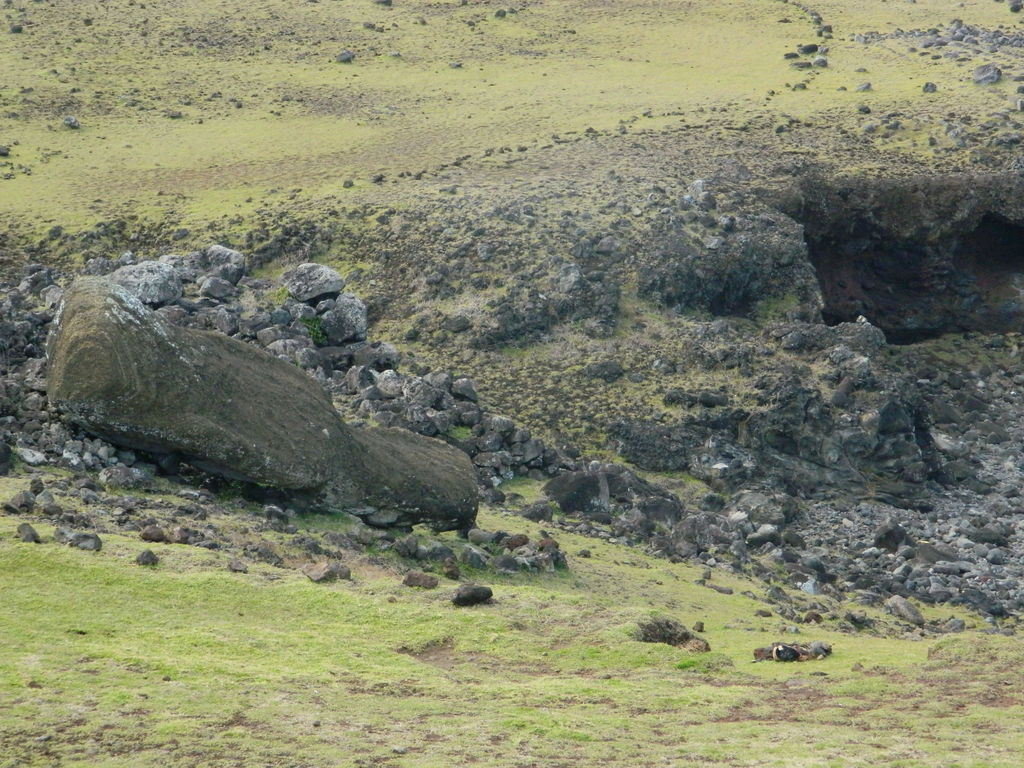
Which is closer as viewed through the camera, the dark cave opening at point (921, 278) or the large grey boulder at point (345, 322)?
the large grey boulder at point (345, 322)

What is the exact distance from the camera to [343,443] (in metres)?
22.3

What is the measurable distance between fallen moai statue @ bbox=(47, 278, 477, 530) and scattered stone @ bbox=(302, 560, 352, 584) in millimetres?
3132

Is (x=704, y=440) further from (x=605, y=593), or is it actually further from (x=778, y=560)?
(x=605, y=593)

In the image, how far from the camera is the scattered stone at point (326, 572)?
18328 mm

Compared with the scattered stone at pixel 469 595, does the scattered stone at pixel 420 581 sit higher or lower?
lower

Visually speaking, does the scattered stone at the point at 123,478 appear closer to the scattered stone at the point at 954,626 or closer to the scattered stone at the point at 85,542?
the scattered stone at the point at 85,542

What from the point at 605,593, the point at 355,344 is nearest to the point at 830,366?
the point at 355,344

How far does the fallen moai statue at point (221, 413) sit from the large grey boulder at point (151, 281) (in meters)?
9.76

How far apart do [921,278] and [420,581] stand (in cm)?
2818

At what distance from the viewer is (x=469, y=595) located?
18031 millimetres

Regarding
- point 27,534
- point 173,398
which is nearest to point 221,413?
point 173,398

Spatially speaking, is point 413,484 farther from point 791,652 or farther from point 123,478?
point 791,652

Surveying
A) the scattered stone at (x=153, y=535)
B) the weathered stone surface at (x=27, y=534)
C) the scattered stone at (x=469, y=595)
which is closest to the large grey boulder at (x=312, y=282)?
the scattered stone at (x=153, y=535)

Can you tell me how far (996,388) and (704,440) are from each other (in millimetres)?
11270
